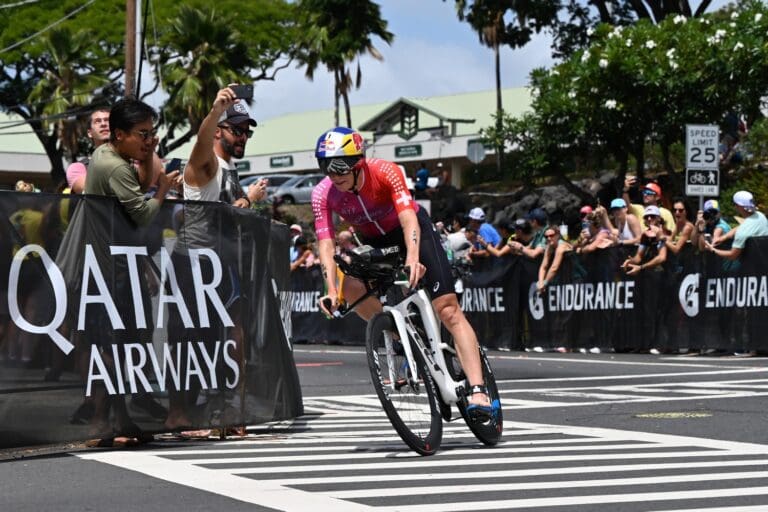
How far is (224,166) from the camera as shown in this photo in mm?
9844

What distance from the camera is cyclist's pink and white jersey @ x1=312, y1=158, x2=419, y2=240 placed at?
8.40 meters

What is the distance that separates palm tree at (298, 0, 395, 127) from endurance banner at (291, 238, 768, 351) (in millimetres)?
42316

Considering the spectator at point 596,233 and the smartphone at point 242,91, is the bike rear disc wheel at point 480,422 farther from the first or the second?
the spectator at point 596,233

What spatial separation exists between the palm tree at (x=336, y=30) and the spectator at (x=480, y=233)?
136ft

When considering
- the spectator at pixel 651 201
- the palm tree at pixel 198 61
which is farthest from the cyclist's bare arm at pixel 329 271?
the palm tree at pixel 198 61

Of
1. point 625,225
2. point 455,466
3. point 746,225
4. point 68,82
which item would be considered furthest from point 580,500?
point 68,82

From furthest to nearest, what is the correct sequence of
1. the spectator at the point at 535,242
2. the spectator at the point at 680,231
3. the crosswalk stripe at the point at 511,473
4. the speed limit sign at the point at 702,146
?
the speed limit sign at the point at 702,146, the spectator at the point at 535,242, the spectator at the point at 680,231, the crosswalk stripe at the point at 511,473

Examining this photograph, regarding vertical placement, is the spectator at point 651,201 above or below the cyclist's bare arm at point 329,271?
above

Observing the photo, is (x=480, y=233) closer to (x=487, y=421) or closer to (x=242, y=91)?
(x=242, y=91)

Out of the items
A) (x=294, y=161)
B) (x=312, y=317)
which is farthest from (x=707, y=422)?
(x=294, y=161)

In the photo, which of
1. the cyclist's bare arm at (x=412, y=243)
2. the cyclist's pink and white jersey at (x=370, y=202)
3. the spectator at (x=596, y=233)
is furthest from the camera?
the spectator at (x=596, y=233)

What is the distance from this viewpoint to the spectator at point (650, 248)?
777 inches

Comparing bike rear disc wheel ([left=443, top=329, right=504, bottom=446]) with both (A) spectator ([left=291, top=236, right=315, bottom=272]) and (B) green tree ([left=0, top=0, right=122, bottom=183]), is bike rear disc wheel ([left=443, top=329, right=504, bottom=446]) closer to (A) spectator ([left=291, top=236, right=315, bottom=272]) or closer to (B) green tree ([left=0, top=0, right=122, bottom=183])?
(A) spectator ([left=291, top=236, right=315, bottom=272])

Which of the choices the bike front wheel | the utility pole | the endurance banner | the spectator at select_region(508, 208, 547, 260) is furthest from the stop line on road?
the utility pole
